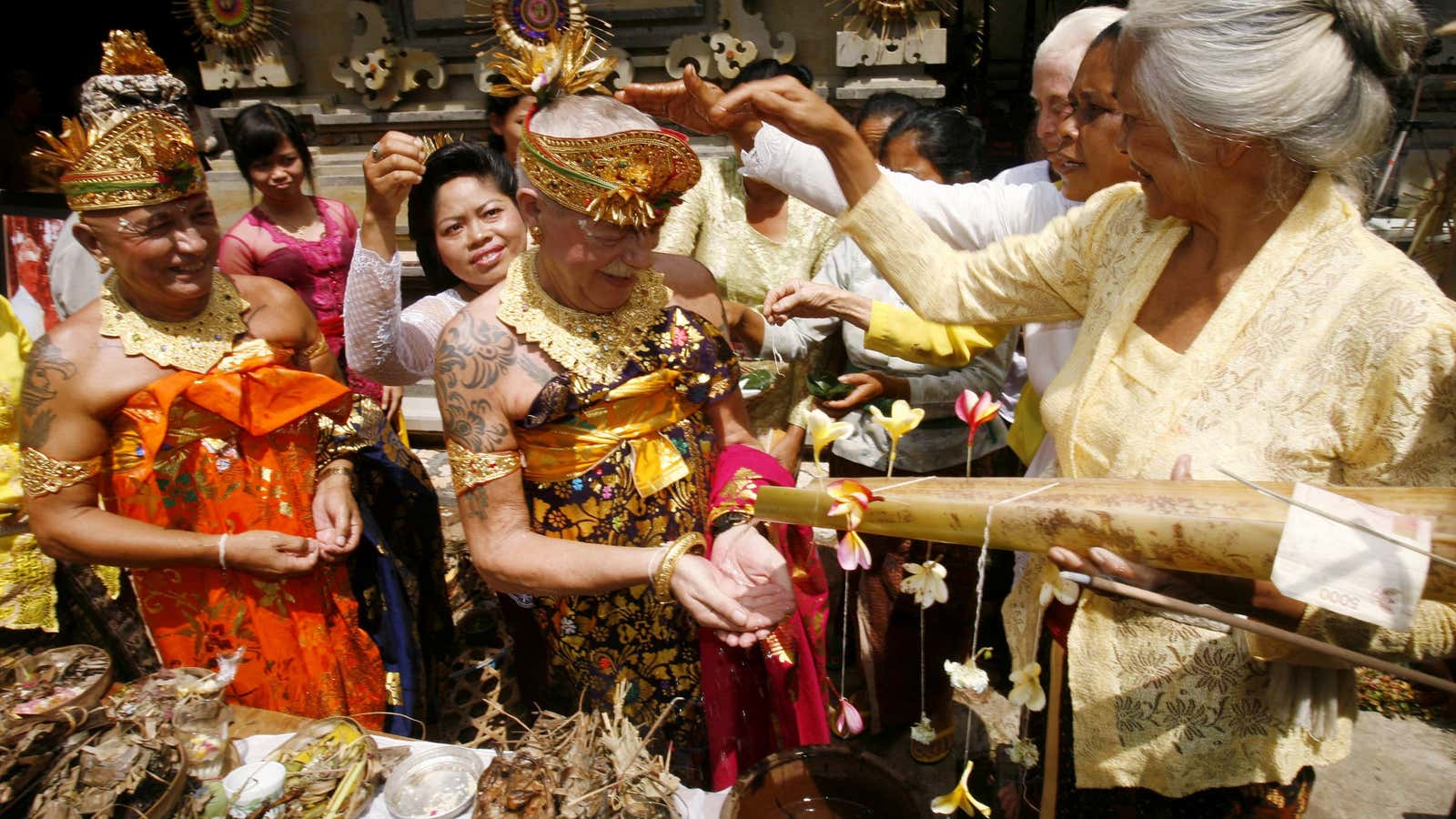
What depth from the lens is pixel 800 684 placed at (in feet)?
7.06

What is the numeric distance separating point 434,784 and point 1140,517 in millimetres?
1575

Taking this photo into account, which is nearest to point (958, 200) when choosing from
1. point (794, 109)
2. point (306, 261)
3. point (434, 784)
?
point (794, 109)

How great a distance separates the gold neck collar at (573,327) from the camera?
204 cm

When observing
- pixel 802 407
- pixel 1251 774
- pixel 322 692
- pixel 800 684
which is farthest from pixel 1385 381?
pixel 322 692

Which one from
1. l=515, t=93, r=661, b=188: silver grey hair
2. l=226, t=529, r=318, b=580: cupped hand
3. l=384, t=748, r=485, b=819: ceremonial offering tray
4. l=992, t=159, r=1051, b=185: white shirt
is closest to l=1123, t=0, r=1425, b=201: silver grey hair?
l=515, t=93, r=661, b=188: silver grey hair

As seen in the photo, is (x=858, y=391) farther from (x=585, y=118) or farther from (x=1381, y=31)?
(x=1381, y=31)

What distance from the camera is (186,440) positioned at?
7.66 ft

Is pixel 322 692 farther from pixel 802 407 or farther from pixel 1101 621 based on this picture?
pixel 1101 621

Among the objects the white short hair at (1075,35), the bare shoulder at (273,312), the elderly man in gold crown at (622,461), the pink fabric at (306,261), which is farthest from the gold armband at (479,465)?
the pink fabric at (306,261)

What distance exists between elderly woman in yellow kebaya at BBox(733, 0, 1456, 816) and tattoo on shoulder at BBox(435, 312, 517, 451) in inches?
51.9

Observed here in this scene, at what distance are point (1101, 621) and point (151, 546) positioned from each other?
2501 millimetres

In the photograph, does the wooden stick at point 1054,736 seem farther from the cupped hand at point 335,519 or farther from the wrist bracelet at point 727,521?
the cupped hand at point 335,519

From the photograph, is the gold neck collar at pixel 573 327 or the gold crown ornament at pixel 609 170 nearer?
the gold crown ornament at pixel 609 170

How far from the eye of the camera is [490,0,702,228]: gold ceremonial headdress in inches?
72.6
